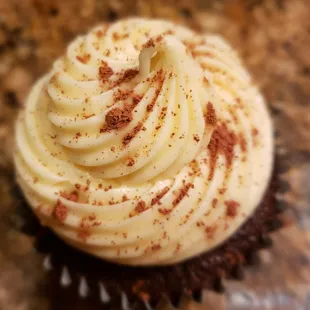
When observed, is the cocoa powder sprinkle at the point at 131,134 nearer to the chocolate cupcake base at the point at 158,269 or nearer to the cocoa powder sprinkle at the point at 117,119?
the cocoa powder sprinkle at the point at 117,119

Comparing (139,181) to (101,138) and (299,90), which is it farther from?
(299,90)

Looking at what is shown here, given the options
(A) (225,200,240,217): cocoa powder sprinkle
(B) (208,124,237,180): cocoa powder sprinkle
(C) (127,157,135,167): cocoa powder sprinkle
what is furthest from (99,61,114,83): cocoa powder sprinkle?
(A) (225,200,240,217): cocoa powder sprinkle

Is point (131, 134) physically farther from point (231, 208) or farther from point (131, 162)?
point (231, 208)

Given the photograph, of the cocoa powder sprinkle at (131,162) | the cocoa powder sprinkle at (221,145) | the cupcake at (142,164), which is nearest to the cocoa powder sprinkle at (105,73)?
the cupcake at (142,164)

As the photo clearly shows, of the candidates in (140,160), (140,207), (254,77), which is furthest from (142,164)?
(254,77)

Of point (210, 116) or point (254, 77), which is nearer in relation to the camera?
point (210, 116)

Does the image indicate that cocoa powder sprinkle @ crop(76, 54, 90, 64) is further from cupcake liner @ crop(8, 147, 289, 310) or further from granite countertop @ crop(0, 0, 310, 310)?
granite countertop @ crop(0, 0, 310, 310)
